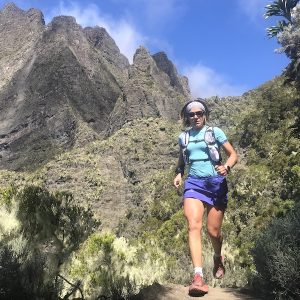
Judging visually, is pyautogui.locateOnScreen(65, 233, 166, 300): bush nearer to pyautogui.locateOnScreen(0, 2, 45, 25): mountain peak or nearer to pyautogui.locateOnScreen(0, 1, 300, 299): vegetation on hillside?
pyautogui.locateOnScreen(0, 1, 300, 299): vegetation on hillside

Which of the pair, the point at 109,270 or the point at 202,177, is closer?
the point at 202,177

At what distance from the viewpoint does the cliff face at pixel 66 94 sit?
Answer: 220 ft

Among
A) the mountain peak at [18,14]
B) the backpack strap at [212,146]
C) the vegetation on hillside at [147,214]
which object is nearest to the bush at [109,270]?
the vegetation on hillside at [147,214]

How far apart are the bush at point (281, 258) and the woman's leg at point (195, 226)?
1.56 m

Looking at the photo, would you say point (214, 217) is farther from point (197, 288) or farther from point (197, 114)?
point (197, 114)

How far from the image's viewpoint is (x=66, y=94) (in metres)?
85.7

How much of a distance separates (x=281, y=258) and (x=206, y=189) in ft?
5.31

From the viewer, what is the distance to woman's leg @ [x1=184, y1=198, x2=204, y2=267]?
5.32 metres

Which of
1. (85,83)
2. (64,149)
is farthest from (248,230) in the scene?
(85,83)

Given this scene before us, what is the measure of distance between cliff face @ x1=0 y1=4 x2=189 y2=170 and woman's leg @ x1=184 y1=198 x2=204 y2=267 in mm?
55369

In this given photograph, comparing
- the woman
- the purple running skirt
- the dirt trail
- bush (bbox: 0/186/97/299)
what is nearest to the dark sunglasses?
the woman

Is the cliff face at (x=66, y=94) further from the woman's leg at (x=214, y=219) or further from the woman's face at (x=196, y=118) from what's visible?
the woman's leg at (x=214, y=219)

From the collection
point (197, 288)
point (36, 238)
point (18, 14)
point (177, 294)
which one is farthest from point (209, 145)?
point (18, 14)

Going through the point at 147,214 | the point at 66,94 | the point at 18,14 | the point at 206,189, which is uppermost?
the point at 18,14
